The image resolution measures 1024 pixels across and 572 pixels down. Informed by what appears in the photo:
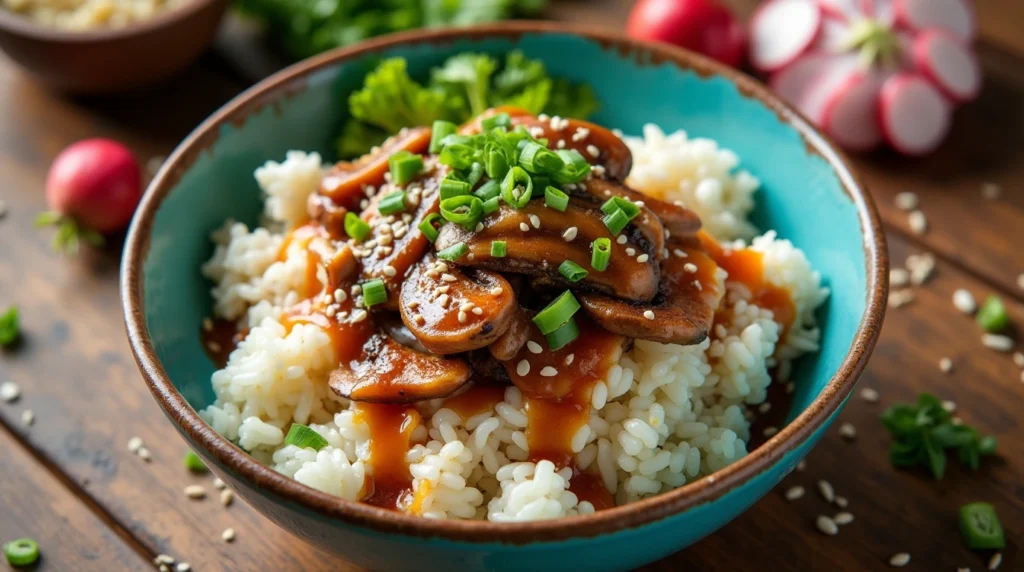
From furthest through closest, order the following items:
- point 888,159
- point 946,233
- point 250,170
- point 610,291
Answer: point 888,159, point 946,233, point 250,170, point 610,291

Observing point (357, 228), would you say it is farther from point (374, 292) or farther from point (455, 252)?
point (455, 252)

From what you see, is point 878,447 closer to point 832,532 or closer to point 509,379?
point 832,532

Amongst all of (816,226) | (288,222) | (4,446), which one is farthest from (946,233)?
(4,446)

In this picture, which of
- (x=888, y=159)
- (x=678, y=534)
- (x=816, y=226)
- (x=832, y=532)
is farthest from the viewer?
(x=888, y=159)

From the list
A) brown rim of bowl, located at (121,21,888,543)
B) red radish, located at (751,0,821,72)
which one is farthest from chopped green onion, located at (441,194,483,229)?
red radish, located at (751,0,821,72)

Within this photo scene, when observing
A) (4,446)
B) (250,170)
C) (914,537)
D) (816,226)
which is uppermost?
(250,170)

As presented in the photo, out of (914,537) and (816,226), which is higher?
(816,226)

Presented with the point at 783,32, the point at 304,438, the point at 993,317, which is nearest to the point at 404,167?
the point at 304,438
